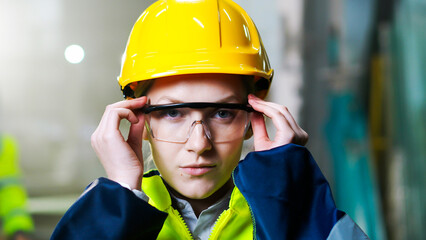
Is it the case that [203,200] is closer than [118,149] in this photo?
No

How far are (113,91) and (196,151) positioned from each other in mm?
3293

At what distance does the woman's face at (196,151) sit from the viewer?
1326 mm

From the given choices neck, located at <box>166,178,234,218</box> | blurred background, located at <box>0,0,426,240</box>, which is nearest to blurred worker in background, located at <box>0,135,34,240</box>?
blurred background, located at <box>0,0,426,240</box>

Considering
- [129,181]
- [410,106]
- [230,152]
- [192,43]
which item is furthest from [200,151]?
[410,106]

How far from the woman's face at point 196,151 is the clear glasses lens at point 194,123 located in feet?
0.06

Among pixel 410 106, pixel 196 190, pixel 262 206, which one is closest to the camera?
pixel 262 206

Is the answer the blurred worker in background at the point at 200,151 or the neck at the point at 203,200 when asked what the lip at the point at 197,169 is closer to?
the blurred worker in background at the point at 200,151

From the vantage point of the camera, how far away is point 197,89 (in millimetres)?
1362

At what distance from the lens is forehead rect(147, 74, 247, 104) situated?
1.36 meters

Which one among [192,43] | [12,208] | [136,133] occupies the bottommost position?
[12,208]

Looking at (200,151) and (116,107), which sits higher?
(116,107)

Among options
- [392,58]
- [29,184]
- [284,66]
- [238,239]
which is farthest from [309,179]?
[392,58]

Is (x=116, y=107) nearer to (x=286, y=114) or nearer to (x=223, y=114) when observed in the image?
(x=223, y=114)

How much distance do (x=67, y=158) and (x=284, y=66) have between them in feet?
7.84
